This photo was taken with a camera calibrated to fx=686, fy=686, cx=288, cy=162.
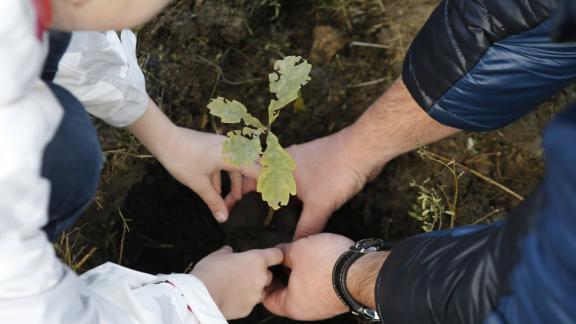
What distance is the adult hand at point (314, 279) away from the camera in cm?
196

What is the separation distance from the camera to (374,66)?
232 cm

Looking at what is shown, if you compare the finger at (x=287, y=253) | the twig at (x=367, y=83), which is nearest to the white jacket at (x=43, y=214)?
the finger at (x=287, y=253)

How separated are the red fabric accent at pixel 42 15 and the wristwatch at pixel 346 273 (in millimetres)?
1094

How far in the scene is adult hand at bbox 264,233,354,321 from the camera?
1.96 meters

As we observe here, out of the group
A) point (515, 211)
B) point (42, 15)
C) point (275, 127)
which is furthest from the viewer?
point (275, 127)

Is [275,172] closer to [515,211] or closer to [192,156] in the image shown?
[192,156]

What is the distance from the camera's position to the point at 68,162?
1.25m

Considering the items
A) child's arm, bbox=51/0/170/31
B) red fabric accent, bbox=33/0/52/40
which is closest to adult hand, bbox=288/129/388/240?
child's arm, bbox=51/0/170/31

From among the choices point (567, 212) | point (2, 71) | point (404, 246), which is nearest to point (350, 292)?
point (404, 246)

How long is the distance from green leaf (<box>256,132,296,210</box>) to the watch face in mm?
363

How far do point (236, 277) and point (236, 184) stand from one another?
0.32 metres

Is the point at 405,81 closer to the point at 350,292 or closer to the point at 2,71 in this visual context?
the point at 350,292

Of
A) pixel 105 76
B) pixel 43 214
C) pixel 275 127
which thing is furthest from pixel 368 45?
pixel 43 214

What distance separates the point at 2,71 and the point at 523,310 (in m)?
0.92
